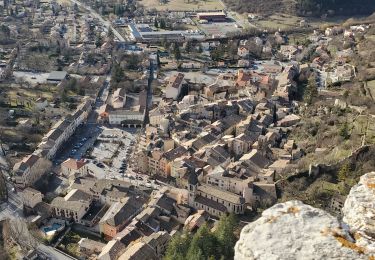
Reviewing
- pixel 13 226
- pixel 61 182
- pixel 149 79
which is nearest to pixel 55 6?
pixel 149 79

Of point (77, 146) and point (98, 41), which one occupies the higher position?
point (98, 41)

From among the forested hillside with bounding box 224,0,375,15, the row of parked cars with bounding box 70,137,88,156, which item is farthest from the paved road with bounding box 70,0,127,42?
the row of parked cars with bounding box 70,137,88,156

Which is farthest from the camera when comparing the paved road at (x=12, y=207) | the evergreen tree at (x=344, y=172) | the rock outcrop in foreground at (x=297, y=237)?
the paved road at (x=12, y=207)

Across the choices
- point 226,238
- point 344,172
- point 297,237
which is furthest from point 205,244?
point 297,237

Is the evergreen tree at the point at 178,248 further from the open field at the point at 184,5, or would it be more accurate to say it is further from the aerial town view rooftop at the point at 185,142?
the open field at the point at 184,5

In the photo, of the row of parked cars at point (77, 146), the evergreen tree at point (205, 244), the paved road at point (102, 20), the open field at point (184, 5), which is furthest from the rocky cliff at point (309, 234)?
the open field at point (184, 5)

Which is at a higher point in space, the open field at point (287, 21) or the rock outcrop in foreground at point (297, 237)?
the rock outcrop in foreground at point (297, 237)

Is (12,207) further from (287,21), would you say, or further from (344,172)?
(287,21)

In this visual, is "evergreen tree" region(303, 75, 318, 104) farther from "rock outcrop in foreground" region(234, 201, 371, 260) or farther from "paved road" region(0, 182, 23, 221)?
"rock outcrop in foreground" region(234, 201, 371, 260)
